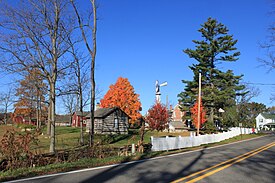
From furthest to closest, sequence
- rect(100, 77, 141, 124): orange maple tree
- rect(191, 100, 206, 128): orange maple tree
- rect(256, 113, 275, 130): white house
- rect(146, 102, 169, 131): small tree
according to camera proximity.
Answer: rect(256, 113, 275, 130): white house < rect(100, 77, 141, 124): orange maple tree < rect(191, 100, 206, 128): orange maple tree < rect(146, 102, 169, 131): small tree

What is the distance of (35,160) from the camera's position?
1092 centimetres

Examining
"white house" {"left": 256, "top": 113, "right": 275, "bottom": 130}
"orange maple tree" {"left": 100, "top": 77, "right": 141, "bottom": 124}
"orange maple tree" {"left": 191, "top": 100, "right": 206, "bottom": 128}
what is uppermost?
"orange maple tree" {"left": 100, "top": 77, "right": 141, "bottom": 124}

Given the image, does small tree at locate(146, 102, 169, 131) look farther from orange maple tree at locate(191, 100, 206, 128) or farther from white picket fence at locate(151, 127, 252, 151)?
white picket fence at locate(151, 127, 252, 151)

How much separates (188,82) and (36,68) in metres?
38.0

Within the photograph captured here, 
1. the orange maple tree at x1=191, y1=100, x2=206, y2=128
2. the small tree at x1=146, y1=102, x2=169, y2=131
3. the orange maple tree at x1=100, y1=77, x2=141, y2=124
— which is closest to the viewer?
the small tree at x1=146, y1=102, x2=169, y2=131

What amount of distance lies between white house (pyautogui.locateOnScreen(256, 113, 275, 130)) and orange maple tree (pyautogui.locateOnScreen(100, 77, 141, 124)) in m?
66.3

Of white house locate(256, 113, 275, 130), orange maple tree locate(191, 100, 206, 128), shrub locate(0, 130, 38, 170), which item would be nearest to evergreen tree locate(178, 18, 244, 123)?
orange maple tree locate(191, 100, 206, 128)

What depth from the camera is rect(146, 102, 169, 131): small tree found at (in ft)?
146

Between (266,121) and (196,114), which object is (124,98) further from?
(266,121)

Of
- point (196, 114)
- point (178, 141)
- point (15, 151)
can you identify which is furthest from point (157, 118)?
point (15, 151)

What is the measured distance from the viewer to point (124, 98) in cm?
6125

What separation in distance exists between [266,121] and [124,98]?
244 feet

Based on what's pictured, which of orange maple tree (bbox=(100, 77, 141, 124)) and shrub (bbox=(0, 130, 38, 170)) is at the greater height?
orange maple tree (bbox=(100, 77, 141, 124))

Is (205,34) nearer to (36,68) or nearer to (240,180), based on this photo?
(36,68)
